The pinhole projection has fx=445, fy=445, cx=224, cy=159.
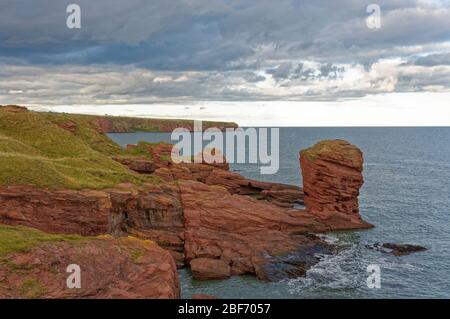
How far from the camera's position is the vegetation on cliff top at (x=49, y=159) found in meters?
44.3

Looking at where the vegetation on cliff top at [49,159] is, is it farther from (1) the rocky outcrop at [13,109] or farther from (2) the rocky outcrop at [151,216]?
(2) the rocky outcrop at [151,216]

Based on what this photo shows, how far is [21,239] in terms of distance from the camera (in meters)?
28.0

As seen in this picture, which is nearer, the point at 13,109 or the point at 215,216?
the point at 215,216

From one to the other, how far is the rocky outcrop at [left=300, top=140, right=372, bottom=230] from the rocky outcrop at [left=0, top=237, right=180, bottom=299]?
4153cm

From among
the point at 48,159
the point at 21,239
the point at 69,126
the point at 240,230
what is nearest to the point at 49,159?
the point at 48,159

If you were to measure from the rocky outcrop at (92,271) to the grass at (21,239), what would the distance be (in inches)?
20.0

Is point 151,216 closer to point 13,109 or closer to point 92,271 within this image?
point 92,271

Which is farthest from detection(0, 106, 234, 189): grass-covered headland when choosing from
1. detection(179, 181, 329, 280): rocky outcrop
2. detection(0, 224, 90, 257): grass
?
detection(0, 224, 90, 257): grass

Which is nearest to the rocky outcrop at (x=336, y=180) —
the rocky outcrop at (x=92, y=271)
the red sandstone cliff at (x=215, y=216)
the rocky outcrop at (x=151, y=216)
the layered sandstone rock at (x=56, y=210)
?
the red sandstone cliff at (x=215, y=216)

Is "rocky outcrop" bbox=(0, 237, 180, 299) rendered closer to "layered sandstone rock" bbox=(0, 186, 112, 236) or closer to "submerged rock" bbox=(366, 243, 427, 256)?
"layered sandstone rock" bbox=(0, 186, 112, 236)

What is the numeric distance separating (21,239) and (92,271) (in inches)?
212

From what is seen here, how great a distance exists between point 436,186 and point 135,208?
76269mm

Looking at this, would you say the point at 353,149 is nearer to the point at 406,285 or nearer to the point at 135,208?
the point at 406,285
